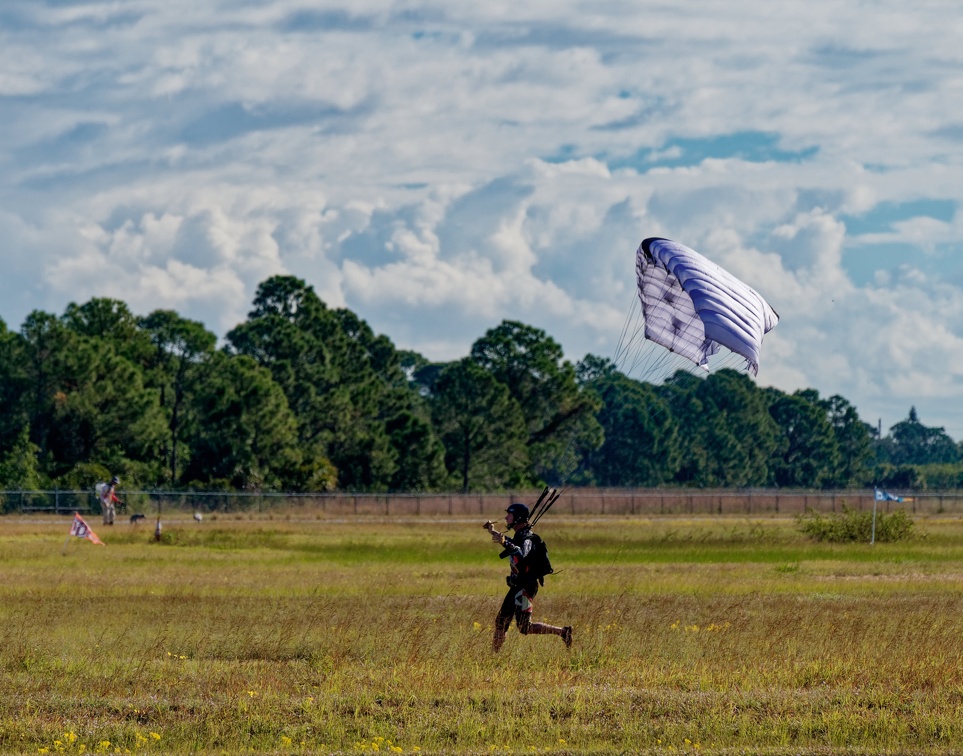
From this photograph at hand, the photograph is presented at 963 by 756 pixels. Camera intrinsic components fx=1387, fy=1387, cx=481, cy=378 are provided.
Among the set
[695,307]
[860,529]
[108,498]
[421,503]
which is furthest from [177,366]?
[695,307]

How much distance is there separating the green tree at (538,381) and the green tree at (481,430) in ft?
29.4

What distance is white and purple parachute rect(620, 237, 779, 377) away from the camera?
62.6 ft

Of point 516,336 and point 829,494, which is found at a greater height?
point 516,336

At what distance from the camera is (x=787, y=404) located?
198250mm

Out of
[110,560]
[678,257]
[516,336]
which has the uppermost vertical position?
[516,336]

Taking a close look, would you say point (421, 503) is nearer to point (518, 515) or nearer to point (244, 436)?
point (244, 436)

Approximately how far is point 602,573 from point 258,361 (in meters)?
84.3

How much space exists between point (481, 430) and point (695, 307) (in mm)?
95148

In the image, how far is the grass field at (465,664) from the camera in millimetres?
13023

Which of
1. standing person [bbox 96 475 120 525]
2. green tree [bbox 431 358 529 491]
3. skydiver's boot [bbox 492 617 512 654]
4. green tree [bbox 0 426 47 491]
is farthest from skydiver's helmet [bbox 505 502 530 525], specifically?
green tree [bbox 431 358 529 491]

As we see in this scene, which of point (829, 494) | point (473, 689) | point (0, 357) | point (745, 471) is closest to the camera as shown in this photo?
point (473, 689)

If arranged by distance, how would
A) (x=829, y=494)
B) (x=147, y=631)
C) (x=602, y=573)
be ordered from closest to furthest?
(x=147, y=631) → (x=602, y=573) → (x=829, y=494)

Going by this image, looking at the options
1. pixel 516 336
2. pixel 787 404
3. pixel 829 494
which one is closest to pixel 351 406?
pixel 516 336

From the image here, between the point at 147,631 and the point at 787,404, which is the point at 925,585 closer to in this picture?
the point at 147,631
